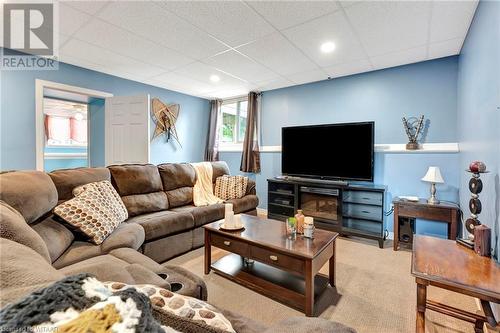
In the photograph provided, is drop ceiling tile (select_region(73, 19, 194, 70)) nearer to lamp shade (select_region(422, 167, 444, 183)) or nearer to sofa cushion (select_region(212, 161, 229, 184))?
sofa cushion (select_region(212, 161, 229, 184))

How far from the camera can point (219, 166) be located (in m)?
4.00

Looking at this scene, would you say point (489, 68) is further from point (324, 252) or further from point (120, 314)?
point (120, 314)

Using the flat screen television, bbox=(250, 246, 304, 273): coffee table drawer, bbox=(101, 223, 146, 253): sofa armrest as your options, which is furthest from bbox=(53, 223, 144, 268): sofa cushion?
the flat screen television

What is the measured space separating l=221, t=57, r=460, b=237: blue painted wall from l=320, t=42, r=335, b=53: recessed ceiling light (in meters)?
1.08

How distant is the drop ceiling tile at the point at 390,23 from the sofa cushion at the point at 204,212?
8.26ft

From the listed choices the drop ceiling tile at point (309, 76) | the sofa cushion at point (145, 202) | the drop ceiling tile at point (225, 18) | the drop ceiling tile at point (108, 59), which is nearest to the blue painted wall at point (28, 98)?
the drop ceiling tile at point (108, 59)

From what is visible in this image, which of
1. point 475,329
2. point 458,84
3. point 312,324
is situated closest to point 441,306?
point 475,329

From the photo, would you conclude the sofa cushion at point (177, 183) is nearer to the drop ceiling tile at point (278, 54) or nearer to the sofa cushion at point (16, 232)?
the drop ceiling tile at point (278, 54)

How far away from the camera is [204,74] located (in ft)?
12.4

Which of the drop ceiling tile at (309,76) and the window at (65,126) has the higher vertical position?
the drop ceiling tile at (309,76)

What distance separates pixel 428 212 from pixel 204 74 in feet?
11.6

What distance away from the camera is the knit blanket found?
1.28 ft

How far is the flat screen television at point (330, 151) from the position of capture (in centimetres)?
331

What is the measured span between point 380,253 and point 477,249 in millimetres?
1514
